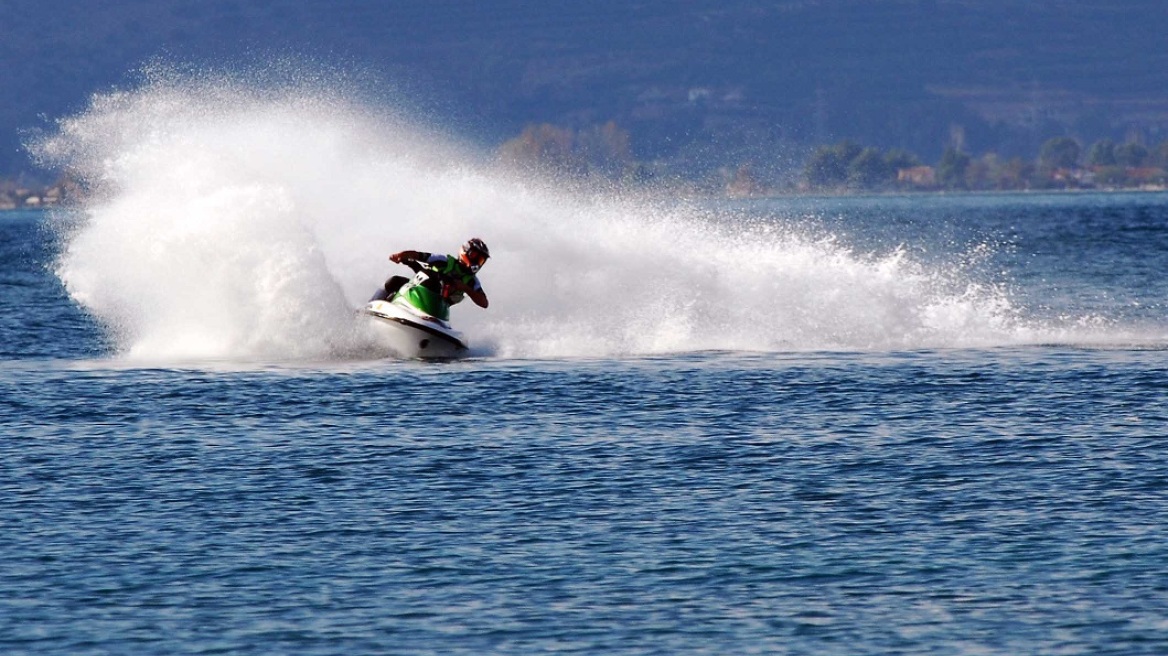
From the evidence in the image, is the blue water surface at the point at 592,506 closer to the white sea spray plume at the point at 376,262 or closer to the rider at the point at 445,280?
the rider at the point at 445,280

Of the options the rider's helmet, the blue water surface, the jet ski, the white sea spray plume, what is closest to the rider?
the rider's helmet

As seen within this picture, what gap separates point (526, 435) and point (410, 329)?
7.28 m

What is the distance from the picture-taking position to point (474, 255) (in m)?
29.2

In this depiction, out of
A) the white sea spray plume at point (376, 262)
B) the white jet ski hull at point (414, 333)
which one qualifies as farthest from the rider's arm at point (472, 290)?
the white sea spray plume at point (376, 262)

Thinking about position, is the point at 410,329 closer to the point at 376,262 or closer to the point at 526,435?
the point at 376,262

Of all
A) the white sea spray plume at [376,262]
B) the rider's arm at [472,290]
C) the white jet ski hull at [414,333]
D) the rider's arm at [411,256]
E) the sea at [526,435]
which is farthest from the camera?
the white sea spray plume at [376,262]

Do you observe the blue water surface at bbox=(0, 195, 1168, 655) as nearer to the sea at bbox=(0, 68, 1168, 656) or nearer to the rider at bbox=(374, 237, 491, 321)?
the sea at bbox=(0, 68, 1168, 656)

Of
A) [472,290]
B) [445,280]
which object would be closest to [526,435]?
[472,290]

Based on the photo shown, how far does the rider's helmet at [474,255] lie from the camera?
1147 inches

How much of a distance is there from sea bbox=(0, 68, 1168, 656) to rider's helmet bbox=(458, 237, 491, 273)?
1.66 metres

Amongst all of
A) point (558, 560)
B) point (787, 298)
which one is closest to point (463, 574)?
point (558, 560)

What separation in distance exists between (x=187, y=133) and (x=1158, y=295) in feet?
90.9

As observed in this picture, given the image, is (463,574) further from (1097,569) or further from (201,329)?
(201,329)

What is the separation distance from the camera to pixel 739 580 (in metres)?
15.6
